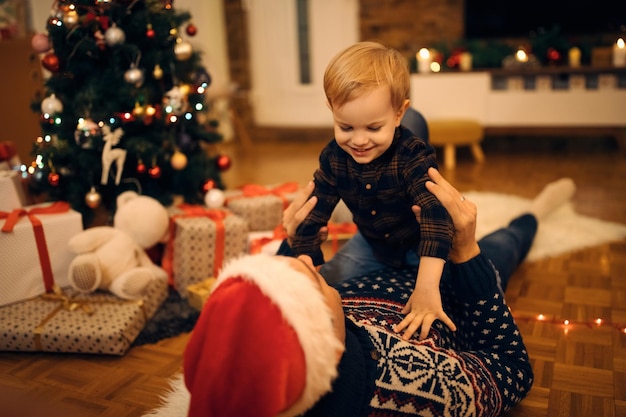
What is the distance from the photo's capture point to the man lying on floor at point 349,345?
751mm

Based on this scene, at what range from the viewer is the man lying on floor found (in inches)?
29.6

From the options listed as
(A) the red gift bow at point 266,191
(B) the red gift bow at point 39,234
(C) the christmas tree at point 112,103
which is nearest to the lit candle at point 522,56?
(A) the red gift bow at point 266,191

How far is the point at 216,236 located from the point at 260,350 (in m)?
1.32

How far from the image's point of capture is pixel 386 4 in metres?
4.75

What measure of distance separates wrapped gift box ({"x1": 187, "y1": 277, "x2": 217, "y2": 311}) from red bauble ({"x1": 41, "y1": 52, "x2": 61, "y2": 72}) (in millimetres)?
924

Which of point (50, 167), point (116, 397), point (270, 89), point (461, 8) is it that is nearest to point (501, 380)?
point (116, 397)

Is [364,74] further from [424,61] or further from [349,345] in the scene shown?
[424,61]

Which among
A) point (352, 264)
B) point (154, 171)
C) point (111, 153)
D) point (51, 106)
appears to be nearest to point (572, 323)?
point (352, 264)

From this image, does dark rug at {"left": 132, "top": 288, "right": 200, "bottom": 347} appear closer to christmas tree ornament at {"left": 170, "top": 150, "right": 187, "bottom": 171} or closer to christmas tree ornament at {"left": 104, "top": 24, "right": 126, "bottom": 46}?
christmas tree ornament at {"left": 170, "top": 150, "right": 187, "bottom": 171}

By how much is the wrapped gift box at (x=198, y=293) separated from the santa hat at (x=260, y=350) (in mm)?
1047

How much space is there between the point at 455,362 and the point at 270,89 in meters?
4.51

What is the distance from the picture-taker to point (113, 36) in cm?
205

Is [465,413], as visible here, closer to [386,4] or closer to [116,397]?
[116,397]

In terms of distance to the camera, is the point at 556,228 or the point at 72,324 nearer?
the point at 72,324
